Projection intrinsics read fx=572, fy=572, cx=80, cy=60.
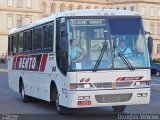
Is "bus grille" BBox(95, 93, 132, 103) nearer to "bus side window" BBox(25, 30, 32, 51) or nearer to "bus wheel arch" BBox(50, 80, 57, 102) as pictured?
"bus wheel arch" BBox(50, 80, 57, 102)

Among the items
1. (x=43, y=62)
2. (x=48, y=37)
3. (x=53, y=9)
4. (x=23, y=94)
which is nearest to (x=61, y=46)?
(x=48, y=37)

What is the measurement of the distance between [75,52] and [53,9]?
119405 millimetres

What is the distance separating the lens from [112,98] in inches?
544

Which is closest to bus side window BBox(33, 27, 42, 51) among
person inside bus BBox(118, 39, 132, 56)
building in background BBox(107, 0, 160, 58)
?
person inside bus BBox(118, 39, 132, 56)

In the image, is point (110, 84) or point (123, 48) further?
point (123, 48)

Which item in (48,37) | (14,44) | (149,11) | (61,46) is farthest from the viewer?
(149,11)

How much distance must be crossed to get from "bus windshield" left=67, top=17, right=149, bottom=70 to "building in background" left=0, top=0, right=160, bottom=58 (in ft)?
304

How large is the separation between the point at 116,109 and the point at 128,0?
4820 inches

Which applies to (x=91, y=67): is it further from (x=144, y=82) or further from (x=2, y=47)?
(x=2, y=47)

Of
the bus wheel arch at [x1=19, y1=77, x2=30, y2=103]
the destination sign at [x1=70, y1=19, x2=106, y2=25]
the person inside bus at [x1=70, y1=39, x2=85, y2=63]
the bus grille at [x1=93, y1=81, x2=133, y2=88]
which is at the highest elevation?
the destination sign at [x1=70, y1=19, x2=106, y2=25]

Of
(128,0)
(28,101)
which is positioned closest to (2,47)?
(128,0)

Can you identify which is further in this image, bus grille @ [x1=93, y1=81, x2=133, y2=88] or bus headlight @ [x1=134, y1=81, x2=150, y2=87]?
bus headlight @ [x1=134, y1=81, x2=150, y2=87]

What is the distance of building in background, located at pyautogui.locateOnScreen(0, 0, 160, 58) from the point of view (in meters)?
113

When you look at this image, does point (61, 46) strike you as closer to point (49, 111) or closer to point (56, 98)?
point (56, 98)
